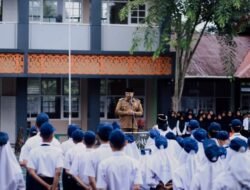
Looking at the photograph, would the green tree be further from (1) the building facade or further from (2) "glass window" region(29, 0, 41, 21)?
(2) "glass window" region(29, 0, 41, 21)

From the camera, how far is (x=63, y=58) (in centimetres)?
2239

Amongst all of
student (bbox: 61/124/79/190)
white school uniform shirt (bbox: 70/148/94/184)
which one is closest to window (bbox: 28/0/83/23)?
student (bbox: 61/124/79/190)

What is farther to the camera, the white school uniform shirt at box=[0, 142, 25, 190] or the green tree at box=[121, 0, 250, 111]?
the green tree at box=[121, 0, 250, 111]

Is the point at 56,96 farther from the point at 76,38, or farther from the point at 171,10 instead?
the point at 171,10

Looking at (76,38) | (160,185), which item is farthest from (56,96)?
(160,185)

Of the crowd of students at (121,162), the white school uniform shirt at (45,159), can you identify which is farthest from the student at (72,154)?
the white school uniform shirt at (45,159)

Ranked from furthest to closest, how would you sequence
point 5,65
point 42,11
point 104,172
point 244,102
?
1. point 244,102
2. point 42,11
3. point 5,65
4. point 104,172

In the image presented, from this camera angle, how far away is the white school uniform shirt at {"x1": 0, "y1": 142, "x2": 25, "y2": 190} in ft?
27.8

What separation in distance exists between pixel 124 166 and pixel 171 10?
1419 cm

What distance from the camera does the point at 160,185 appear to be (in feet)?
34.6

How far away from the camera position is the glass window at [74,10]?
24230mm

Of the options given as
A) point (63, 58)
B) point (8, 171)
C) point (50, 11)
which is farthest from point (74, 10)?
point (8, 171)

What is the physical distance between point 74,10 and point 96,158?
16199mm

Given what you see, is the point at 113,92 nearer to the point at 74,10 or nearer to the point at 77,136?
the point at 74,10
